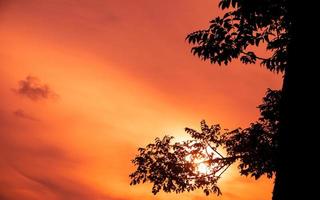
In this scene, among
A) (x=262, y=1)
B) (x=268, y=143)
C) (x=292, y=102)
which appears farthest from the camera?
(x=268, y=143)

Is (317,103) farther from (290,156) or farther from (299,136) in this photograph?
(290,156)

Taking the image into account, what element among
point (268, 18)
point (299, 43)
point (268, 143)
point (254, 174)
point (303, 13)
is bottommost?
point (299, 43)

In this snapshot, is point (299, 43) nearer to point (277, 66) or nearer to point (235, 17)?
point (235, 17)

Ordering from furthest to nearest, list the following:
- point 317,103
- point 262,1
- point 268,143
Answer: point 268,143, point 262,1, point 317,103

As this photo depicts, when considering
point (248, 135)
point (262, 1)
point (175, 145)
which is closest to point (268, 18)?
point (262, 1)

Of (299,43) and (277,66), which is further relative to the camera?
(277,66)

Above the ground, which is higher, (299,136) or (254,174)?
(254,174)

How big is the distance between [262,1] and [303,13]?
15.8 feet

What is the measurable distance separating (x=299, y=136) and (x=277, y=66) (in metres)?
7.76

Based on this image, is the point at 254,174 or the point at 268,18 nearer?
the point at 268,18

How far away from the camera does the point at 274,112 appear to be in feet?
40.5

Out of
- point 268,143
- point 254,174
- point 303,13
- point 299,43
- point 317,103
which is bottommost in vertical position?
point 317,103

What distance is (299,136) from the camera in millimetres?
3111

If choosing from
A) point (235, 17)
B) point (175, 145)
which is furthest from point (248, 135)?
point (235, 17)
